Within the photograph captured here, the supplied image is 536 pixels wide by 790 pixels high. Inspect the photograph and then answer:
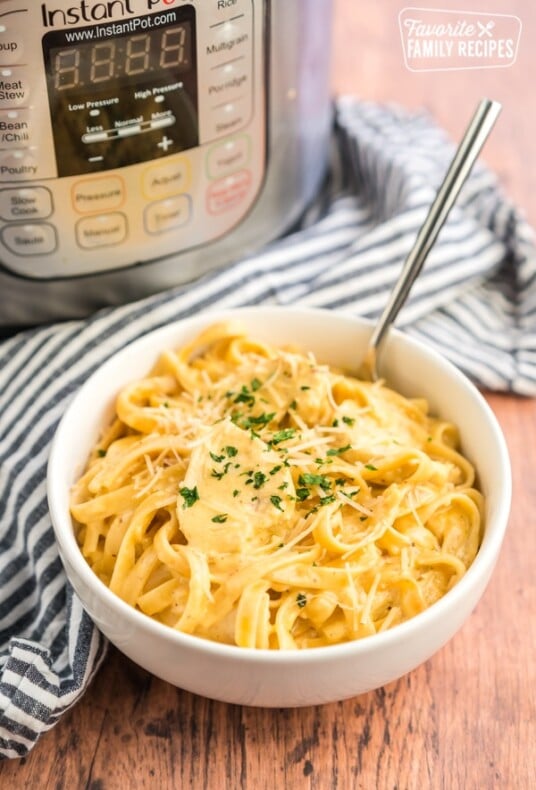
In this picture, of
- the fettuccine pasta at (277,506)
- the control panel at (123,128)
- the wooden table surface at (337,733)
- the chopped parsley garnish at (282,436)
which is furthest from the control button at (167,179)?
the wooden table surface at (337,733)

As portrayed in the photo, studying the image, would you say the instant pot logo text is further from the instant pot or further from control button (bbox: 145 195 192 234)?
control button (bbox: 145 195 192 234)

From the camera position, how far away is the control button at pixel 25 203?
44.1 inches

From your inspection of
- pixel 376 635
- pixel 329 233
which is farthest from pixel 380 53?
pixel 376 635

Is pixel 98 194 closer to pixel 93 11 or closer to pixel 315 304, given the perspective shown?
pixel 93 11

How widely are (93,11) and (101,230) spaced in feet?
0.86

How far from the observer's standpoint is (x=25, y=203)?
1.13 metres

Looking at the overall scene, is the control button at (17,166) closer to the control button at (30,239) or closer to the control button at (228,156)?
the control button at (30,239)

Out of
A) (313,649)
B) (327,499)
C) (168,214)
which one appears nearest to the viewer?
(313,649)

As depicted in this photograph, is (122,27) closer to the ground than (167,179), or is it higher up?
higher up

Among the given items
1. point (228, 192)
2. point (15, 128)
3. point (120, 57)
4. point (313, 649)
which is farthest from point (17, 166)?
point (313, 649)

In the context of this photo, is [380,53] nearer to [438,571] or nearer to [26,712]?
[438,571]

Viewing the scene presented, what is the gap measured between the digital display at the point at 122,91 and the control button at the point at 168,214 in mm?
66

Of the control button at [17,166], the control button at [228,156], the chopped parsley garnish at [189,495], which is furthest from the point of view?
the control button at [228,156]

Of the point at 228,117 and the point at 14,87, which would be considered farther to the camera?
the point at 228,117
